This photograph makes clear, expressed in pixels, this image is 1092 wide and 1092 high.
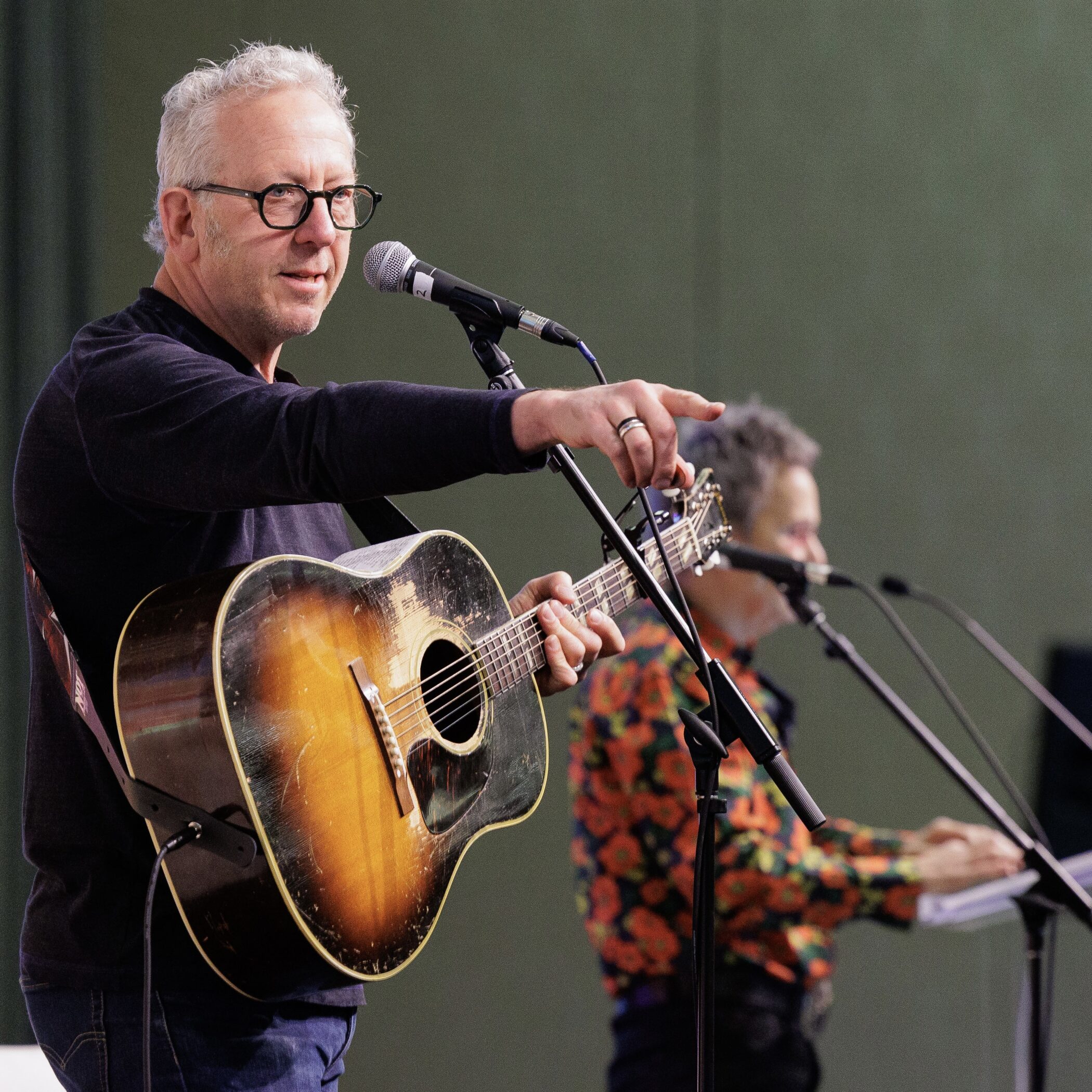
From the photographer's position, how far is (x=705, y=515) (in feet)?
6.38

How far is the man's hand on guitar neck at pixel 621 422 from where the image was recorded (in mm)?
1002

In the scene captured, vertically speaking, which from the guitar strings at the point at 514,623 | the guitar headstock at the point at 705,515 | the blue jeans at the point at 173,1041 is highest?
the guitar headstock at the point at 705,515

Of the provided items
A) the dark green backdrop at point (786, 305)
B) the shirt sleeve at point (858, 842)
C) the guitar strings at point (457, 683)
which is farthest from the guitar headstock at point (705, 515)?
the dark green backdrop at point (786, 305)

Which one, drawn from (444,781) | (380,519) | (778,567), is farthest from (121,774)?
(778,567)

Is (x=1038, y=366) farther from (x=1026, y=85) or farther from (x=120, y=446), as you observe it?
(x=120, y=446)

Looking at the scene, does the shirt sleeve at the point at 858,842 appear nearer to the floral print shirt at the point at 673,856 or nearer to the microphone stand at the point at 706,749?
the floral print shirt at the point at 673,856

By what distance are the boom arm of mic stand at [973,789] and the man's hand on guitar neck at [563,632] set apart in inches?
17.2

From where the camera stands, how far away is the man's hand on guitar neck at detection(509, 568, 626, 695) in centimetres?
165

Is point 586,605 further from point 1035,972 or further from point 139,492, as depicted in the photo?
point 1035,972

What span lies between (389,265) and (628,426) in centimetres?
52

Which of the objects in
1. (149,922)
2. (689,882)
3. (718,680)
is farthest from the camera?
(689,882)

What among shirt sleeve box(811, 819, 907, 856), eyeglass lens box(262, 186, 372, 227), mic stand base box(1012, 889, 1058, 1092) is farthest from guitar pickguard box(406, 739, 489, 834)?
shirt sleeve box(811, 819, 907, 856)

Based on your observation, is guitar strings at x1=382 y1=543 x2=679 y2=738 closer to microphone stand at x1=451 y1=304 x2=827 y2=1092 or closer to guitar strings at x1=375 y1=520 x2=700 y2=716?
guitar strings at x1=375 y1=520 x2=700 y2=716

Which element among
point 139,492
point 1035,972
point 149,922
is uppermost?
point 139,492
